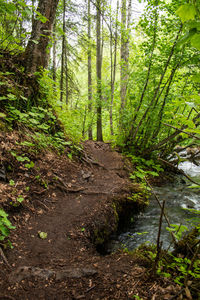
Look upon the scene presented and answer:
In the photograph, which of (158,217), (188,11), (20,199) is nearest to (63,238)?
(20,199)

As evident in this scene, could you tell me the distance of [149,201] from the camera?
5824mm

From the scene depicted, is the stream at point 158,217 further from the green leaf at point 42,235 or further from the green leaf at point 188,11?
the green leaf at point 188,11

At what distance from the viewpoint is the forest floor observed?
1921mm

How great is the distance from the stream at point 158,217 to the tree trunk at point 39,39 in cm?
543

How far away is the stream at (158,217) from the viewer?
3957 mm

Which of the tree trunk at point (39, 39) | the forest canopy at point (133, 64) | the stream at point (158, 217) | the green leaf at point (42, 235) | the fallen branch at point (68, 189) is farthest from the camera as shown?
the tree trunk at point (39, 39)

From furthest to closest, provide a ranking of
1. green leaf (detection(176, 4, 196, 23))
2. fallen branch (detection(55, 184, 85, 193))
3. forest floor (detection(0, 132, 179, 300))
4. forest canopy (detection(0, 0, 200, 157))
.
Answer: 1. forest canopy (detection(0, 0, 200, 157))
2. fallen branch (detection(55, 184, 85, 193))
3. forest floor (detection(0, 132, 179, 300))
4. green leaf (detection(176, 4, 196, 23))

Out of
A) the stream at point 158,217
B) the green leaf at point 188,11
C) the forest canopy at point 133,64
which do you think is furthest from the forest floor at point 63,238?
the green leaf at point 188,11

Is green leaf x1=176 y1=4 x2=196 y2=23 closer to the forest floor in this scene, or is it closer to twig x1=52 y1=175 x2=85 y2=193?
the forest floor

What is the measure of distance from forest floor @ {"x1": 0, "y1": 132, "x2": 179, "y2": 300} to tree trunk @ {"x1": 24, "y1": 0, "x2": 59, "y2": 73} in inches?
104

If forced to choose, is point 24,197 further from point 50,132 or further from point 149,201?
point 149,201

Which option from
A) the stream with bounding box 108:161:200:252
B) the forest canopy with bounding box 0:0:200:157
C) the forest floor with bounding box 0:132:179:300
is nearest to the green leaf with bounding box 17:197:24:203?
the forest floor with bounding box 0:132:179:300

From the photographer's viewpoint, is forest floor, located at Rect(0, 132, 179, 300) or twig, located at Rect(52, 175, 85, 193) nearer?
forest floor, located at Rect(0, 132, 179, 300)

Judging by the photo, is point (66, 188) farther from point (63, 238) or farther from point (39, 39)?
point (39, 39)
